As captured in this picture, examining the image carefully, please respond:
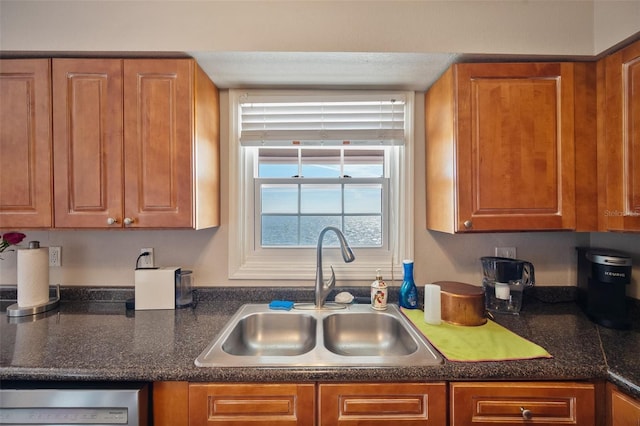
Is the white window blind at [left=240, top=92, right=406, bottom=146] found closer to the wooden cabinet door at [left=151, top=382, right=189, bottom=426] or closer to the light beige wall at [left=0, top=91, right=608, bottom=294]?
the light beige wall at [left=0, top=91, right=608, bottom=294]

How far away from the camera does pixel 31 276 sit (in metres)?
1.36

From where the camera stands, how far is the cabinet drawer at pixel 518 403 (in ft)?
2.96

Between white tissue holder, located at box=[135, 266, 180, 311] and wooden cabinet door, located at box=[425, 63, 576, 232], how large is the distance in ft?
4.71

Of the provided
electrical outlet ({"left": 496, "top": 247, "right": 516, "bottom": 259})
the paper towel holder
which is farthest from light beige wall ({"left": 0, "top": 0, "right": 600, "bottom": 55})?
the paper towel holder

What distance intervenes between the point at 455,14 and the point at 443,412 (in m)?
1.54

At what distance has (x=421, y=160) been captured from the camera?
63.6 inches

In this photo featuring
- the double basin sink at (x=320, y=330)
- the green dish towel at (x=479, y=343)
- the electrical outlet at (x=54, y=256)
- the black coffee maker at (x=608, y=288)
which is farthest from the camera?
the electrical outlet at (x=54, y=256)

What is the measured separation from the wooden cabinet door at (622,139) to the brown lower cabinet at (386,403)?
71 cm

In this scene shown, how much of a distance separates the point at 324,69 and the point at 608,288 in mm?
1622

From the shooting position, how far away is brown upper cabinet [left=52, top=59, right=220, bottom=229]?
4.07 feet

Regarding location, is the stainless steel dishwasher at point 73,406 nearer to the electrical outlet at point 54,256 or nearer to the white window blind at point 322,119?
the electrical outlet at point 54,256

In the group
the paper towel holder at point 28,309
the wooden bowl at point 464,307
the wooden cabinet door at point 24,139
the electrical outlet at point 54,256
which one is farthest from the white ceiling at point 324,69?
the paper towel holder at point 28,309

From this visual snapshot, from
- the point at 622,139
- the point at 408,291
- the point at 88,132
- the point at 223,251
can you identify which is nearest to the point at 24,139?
the point at 88,132

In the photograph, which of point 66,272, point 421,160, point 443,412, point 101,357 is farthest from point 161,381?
point 421,160
